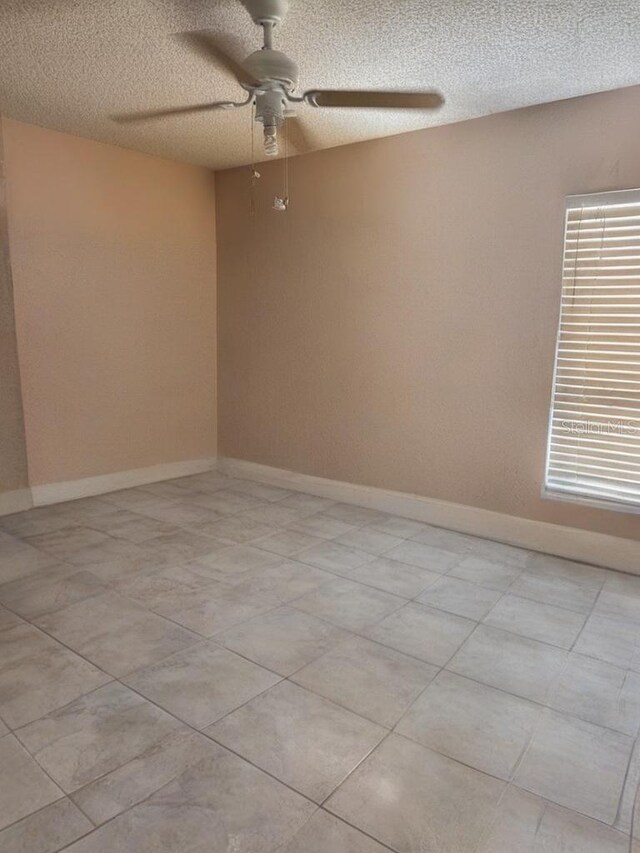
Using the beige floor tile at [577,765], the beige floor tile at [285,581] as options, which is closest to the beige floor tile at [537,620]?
the beige floor tile at [577,765]

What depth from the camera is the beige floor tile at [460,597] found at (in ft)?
8.46

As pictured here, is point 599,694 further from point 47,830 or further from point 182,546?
point 182,546

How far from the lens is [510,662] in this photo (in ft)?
7.13

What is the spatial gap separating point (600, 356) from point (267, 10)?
2323mm

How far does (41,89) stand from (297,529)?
9.66 ft

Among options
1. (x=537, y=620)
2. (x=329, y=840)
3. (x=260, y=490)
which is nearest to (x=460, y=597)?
(x=537, y=620)

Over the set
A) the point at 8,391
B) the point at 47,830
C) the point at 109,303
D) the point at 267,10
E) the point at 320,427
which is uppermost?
the point at 267,10

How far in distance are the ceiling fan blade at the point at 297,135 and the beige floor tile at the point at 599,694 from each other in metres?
3.23

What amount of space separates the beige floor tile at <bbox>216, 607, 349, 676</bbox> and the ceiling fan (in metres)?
2.15

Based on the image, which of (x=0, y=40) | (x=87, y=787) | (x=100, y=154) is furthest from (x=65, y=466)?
(x=87, y=787)

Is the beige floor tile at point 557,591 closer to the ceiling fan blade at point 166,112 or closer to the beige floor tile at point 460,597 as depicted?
the beige floor tile at point 460,597

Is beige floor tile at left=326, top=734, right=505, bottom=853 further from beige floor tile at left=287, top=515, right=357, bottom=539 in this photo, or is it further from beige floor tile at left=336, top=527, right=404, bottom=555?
beige floor tile at left=287, top=515, right=357, bottom=539

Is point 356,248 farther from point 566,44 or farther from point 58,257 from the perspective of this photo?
point 58,257

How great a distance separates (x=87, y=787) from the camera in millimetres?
1527
